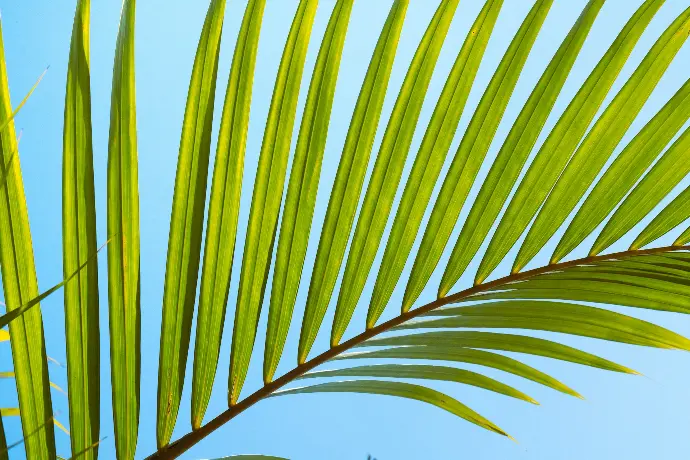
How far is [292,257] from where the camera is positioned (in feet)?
2.93

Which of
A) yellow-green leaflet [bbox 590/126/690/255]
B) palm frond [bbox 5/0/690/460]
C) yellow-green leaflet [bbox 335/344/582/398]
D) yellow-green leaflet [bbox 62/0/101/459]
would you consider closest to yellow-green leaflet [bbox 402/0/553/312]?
palm frond [bbox 5/0/690/460]

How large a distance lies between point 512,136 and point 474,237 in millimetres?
162

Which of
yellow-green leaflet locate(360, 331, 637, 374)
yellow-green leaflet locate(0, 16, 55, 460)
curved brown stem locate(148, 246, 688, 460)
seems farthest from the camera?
yellow-green leaflet locate(360, 331, 637, 374)

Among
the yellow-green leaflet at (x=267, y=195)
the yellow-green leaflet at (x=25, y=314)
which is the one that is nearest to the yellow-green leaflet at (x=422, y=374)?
the yellow-green leaflet at (x=267, y=195)

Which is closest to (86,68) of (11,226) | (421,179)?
(11,226)

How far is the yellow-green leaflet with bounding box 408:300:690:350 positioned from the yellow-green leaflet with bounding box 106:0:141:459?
425 millimetres

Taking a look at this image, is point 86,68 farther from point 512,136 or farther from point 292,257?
point 512,136

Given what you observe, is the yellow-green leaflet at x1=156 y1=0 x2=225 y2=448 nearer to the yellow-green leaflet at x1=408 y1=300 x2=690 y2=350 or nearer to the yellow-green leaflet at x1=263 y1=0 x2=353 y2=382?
the yellow-green leaflet at x1=263 y1=0 x2=353 y2=382

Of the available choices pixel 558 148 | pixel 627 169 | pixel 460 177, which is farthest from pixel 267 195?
pixel 627 169

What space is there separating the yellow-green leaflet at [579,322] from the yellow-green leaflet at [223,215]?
1.05 feet

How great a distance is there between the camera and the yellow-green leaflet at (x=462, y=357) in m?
0.86

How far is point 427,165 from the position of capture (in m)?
0.94

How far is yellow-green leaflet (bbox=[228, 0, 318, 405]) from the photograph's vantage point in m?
0.83

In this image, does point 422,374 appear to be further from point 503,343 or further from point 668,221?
point 668,221
